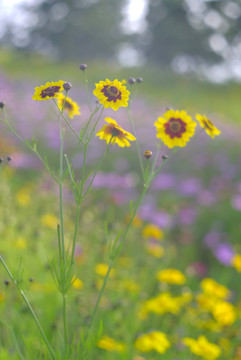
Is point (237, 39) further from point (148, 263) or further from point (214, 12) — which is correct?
point (148, 263)

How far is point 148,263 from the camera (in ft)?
8.08

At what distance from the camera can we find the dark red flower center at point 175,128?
1.10 metres

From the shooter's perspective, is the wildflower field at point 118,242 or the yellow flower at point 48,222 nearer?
the wildflower field at point 118,242

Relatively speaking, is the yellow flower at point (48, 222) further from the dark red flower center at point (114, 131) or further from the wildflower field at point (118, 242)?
the dark red flower center at point (114, 131)

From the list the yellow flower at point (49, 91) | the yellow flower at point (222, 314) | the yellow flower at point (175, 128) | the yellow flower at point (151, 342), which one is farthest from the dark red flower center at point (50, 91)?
the yellow flower at point (222, 314)

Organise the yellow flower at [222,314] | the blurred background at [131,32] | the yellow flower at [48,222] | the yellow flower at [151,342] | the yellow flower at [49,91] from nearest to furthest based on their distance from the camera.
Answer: the yellow flower at [49,91] → the yellow flower at [151,342] → the yellow flower at [222,314] → the yellow flower at [48,222] → the blurred background at [131,32]

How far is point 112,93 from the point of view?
101 cm

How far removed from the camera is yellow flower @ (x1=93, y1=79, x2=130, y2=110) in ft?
3.29

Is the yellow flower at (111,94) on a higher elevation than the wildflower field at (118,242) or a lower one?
higher

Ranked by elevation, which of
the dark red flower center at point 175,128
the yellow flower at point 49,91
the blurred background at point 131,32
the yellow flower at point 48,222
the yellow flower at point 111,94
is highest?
the yellow flower at point 111,94

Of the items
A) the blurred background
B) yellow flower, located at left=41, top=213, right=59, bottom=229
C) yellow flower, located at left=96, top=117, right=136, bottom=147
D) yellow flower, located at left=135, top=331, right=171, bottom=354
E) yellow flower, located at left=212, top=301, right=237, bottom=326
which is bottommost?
the blurred background

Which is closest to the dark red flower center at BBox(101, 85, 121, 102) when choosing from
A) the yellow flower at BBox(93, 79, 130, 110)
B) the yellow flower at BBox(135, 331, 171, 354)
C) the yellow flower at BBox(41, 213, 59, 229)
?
the yellow flower at BBox(93, 79, 130, 110)

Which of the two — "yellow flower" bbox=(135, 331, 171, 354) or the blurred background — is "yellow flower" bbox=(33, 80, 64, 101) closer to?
"yellow flower" bbox=(135, 331, 171, 354)

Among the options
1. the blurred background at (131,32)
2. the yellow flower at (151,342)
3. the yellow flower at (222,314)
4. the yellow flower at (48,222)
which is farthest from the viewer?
the blurred background at (131,32)
